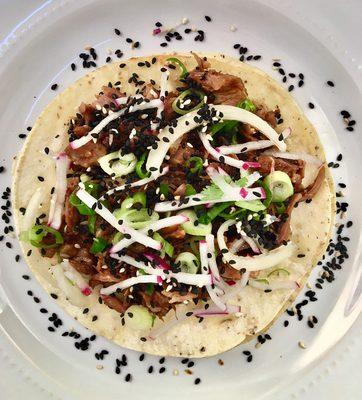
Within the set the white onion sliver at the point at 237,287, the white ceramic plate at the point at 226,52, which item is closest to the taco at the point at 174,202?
the white onion sliver at the point at 237,287

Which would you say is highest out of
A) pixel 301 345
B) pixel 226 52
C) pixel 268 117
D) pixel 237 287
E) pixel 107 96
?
pixel 226 52

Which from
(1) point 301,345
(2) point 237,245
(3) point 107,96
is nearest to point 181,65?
(3) point 107,96

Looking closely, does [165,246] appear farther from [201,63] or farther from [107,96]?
[201,63]

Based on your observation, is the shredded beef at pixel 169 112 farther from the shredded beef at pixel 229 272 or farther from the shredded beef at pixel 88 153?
the shredded beef at pixel 229 272

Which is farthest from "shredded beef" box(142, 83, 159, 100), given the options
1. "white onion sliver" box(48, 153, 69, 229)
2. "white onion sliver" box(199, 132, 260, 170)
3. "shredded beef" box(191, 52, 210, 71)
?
"white onion sliver" box(48, 153, 69, 229)

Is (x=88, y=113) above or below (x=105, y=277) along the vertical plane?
above

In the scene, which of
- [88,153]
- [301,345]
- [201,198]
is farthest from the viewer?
[301,345]

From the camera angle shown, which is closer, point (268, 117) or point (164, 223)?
point (164, 223)
